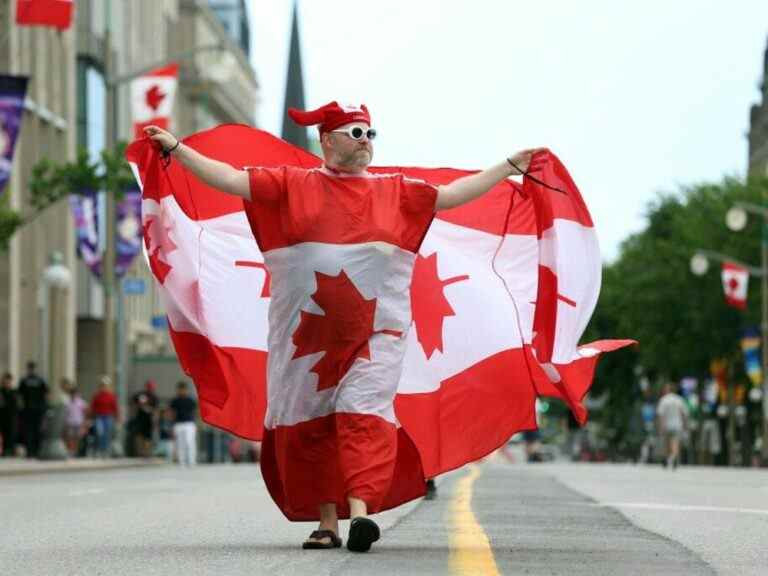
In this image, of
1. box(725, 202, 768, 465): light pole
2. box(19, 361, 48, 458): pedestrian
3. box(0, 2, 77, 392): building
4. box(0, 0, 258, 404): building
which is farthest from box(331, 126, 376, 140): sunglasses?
box(725, 202, 768, 465): light pole

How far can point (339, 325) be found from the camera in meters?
10.6

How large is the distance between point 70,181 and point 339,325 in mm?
22750

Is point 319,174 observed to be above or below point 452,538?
above

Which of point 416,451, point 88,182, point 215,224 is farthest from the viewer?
point 88,182

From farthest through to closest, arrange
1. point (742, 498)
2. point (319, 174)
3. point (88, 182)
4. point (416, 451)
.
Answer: point (88, 182) < point (742, 498) < point (416, 451) < point (319, 174)

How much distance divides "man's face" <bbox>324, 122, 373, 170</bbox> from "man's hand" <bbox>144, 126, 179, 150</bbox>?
0.75 meters

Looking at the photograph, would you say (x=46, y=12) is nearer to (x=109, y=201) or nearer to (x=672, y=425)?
(x=672, y=425)

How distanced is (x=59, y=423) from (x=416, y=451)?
29.3 meters

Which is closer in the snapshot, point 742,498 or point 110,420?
point 742,498

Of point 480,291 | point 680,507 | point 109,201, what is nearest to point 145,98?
point 109,201

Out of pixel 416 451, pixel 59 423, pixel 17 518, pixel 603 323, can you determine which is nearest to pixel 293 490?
pixel 416 451

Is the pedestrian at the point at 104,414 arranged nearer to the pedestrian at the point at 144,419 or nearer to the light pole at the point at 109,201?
the pedestrian at the point at 144,419

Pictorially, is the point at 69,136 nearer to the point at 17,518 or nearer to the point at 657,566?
the point at 17,518

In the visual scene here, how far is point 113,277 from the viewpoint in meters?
49.8
